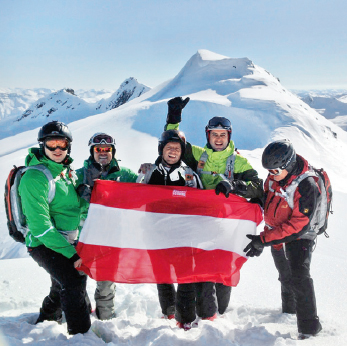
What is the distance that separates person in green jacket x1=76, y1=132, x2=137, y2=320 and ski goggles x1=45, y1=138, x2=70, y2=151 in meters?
0.64

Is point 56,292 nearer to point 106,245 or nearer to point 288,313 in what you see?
point 106,245

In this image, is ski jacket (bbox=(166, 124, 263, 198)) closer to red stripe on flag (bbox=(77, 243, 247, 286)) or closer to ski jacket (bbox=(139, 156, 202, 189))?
ski jacket (bbox=(139, 156, 202, 189))

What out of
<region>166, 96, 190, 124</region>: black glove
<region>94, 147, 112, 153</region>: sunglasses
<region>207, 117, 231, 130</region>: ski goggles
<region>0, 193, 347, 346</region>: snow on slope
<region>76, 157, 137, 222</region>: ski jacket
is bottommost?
<region>0, 193, 347, 346</region>: snow on slope

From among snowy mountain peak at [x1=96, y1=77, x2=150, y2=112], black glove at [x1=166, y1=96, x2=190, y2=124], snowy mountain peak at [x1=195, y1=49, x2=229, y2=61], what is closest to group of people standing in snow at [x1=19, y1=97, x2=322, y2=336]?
black glove at [x1=166, y1=96, x2=190, y2=124]

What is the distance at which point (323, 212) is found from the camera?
12.8 feet

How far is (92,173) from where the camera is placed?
438cm

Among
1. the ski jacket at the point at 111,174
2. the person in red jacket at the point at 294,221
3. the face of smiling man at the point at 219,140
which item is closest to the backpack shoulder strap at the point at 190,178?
the face of smiling man at the point at 219,140

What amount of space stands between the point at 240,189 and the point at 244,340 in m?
1.96

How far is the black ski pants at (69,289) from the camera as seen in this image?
3.45 metres

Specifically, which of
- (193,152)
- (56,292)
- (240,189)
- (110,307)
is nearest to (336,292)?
(240,189)

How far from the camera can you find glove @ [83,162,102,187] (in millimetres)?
4332

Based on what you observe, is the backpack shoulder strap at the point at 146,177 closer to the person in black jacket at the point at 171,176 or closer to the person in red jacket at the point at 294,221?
the person in black jacket at the point at 171,176

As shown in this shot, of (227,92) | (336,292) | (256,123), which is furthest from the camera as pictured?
(227,92)

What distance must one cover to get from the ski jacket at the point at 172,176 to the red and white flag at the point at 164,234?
0.13 meters
